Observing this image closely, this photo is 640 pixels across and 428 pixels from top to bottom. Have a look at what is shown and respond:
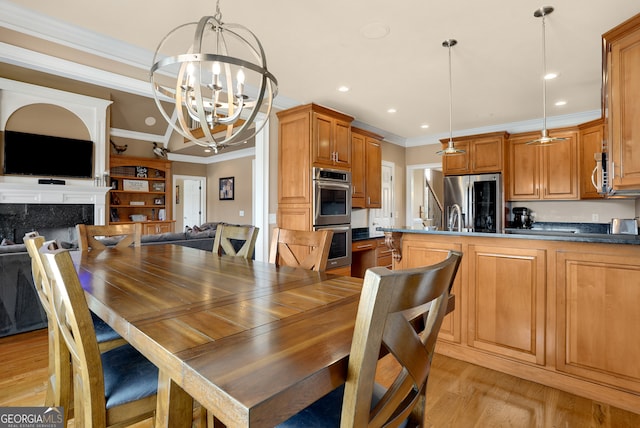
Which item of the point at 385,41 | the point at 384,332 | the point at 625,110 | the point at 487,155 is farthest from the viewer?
the point at 487,155

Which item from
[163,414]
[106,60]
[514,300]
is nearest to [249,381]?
[163,414]

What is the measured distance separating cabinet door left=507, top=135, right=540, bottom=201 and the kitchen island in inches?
119

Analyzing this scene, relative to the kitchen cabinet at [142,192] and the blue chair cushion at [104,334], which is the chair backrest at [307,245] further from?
the kitchen cabinet at [142,192]

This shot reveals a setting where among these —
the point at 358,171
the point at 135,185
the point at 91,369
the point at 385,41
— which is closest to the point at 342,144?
the point at 358,171

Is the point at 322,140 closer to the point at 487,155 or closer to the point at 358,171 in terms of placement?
the point at 358,171

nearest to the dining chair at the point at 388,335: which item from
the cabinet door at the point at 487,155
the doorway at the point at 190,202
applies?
the cabinet door at the point at 487,155

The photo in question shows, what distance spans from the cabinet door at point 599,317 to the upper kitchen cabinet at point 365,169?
2754mm

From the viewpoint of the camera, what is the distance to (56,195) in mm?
4996

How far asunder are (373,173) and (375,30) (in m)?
2.64

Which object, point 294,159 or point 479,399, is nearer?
point 479,399

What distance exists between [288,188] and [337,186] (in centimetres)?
60

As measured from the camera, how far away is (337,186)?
3.89 meters

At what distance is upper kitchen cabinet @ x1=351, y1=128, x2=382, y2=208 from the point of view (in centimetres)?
450

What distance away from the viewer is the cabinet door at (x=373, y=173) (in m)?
4.75
